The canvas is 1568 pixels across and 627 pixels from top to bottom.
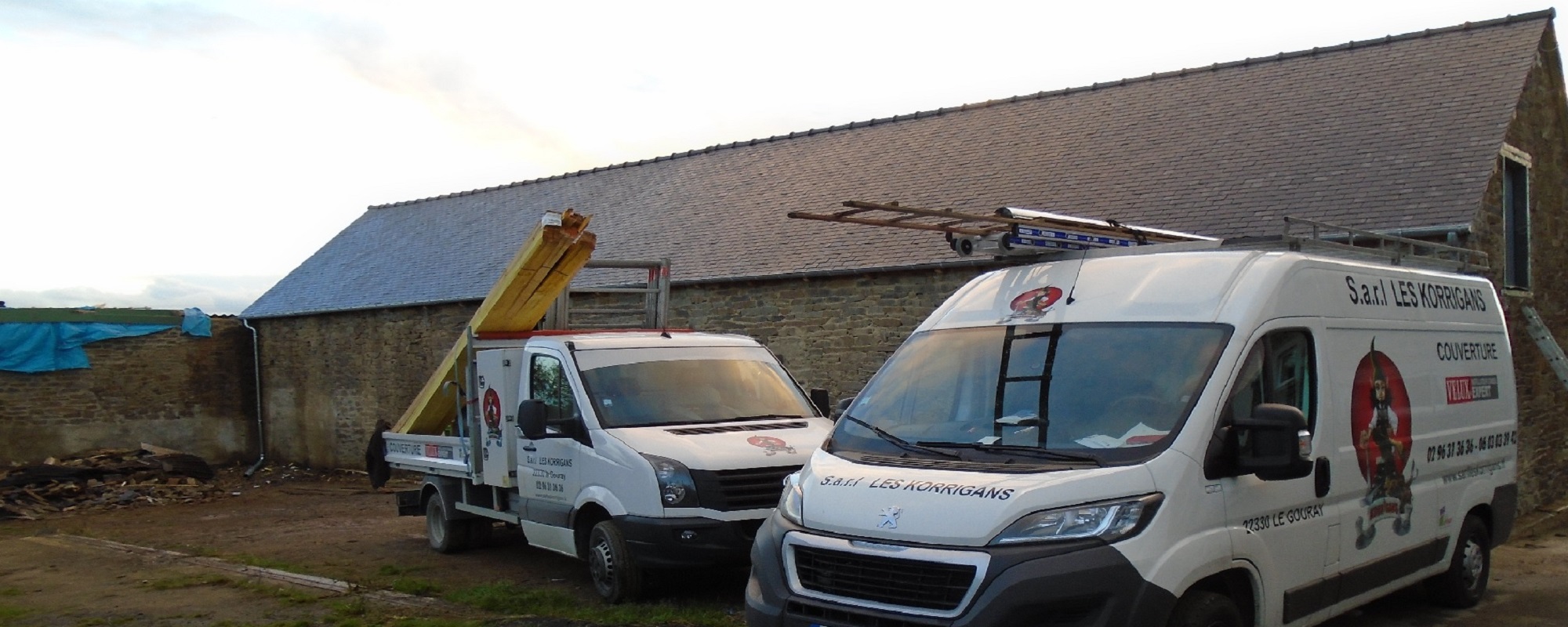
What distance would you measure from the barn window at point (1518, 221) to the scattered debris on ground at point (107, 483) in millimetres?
18760

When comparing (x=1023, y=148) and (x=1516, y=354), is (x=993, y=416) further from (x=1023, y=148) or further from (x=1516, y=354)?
(x=1023, y=148)

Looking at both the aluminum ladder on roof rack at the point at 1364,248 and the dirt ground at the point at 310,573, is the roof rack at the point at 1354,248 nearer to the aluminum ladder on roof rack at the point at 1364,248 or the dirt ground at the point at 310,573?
the aluminum ladder on roof rack at the point at 1364,248

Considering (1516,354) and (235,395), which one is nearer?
(1516,354)

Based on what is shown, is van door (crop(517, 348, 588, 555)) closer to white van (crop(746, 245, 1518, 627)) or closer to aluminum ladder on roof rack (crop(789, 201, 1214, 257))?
aluminum ladder on roof rack (crop(789, 201, 1214, 257))

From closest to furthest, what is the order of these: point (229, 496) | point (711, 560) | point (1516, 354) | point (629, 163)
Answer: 1. point (711, 560)
2. point (1516, 354)
3. point (229, 496)
4. point (629, 163)

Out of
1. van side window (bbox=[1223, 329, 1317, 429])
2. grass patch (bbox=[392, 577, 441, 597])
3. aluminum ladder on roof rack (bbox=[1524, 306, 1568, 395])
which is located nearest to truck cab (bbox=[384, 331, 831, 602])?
grass patch (bbox=[392, 577, 441, 597])

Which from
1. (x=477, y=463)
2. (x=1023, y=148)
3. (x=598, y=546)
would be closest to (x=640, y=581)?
(x=598, y=546)

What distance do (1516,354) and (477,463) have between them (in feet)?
35.9

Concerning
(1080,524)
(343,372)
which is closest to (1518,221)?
(1080,524)

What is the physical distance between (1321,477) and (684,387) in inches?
200

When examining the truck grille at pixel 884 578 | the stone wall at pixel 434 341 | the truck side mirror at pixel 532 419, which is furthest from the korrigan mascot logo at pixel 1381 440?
the stone wall at pixel 434 341

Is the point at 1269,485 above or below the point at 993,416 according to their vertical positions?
below

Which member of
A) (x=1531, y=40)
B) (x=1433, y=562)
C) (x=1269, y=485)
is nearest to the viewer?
(x=1269, y=485)

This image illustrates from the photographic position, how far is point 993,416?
18.3 ft
